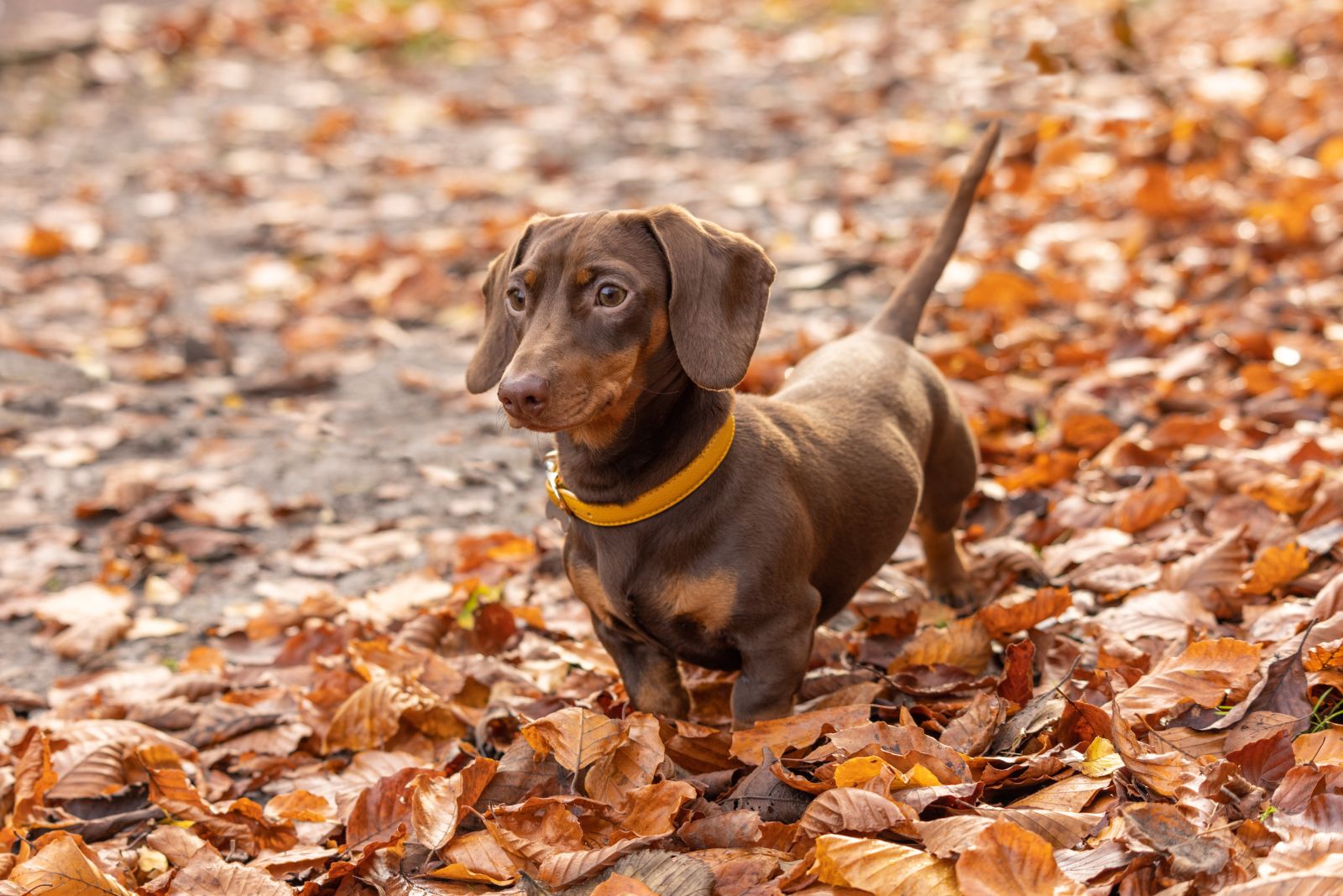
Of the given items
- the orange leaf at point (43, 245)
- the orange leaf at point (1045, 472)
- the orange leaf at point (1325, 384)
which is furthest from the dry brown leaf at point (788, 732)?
the orange leaf at point (43, 245)

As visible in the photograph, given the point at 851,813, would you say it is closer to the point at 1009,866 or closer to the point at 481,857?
the point at 1009,866

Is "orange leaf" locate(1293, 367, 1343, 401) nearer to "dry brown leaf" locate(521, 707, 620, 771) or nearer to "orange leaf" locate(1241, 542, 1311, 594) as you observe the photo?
"orange leaf" locate(1241, 542, 1311, 594)

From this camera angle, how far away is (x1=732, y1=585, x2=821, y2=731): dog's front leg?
9.12 ft

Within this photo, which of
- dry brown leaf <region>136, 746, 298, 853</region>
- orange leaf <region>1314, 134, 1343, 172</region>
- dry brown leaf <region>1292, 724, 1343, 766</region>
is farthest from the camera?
orange leaf <region>1314, 134, 1343, 172</region>

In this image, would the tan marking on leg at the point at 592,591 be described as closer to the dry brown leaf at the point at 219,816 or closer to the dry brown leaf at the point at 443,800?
the dry brown leaf at the point at 443,800

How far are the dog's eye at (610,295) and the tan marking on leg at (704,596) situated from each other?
59 cm

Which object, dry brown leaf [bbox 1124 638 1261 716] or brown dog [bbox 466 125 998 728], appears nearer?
dry brown leaf [bbox 1124 638 1261 716]

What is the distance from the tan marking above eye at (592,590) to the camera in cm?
289

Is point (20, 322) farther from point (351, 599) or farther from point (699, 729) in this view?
point (699, 729)

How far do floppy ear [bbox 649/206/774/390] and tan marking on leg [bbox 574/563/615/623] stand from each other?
20.8 inches

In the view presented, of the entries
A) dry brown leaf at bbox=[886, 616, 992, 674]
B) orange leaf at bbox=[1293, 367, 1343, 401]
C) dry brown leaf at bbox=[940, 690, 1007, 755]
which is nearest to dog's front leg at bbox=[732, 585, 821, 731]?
dry brown leaf at bbox=[940, 690, 1007, 755]

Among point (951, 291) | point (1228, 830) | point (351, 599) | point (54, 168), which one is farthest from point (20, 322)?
point (1228, 830)

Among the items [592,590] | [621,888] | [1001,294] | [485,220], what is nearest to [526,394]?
[592,590]

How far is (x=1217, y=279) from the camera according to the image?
17.8 feet
